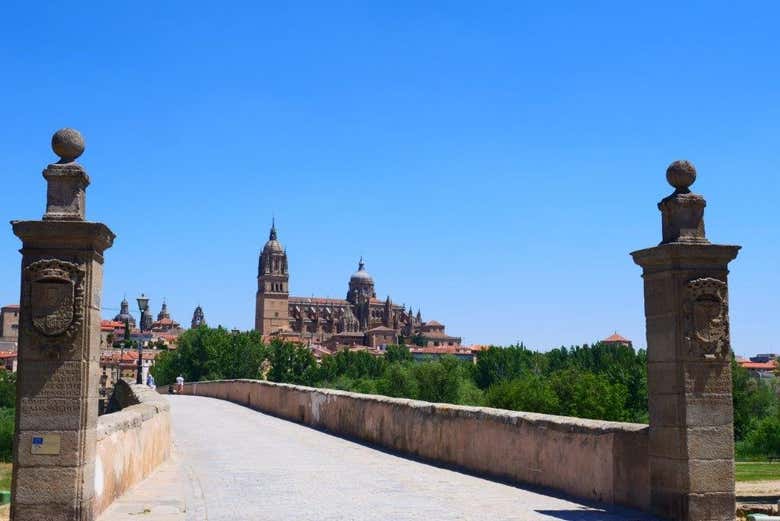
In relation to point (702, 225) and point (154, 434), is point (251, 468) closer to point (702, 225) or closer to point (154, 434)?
point (154, 434)

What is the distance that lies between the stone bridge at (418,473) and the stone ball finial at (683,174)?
13 millimetres

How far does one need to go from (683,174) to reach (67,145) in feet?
18.3

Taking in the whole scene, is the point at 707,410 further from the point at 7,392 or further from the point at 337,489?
the point at 7,392

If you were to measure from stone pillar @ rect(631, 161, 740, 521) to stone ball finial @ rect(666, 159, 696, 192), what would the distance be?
0.80 feet

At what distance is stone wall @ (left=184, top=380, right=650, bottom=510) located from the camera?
8.55 metres

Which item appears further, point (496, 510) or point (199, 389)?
point (199, 389)

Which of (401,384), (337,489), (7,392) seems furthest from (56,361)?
(7,392)

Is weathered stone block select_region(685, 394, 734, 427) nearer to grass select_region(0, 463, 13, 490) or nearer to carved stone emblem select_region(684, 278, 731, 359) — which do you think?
carved stone emblem select_region(684, 278, 731, 359)

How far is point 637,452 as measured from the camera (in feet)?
27.6

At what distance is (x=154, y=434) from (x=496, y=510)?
5409 mm

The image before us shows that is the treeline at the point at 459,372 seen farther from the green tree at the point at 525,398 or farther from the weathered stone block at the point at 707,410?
the weathered stone block at the point at 707,410

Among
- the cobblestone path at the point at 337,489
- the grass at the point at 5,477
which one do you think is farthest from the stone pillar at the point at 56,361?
the grass at the point at 5,477

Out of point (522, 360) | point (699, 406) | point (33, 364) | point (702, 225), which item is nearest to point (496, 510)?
point (699, 406)

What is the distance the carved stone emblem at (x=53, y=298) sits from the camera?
7.21 meters
